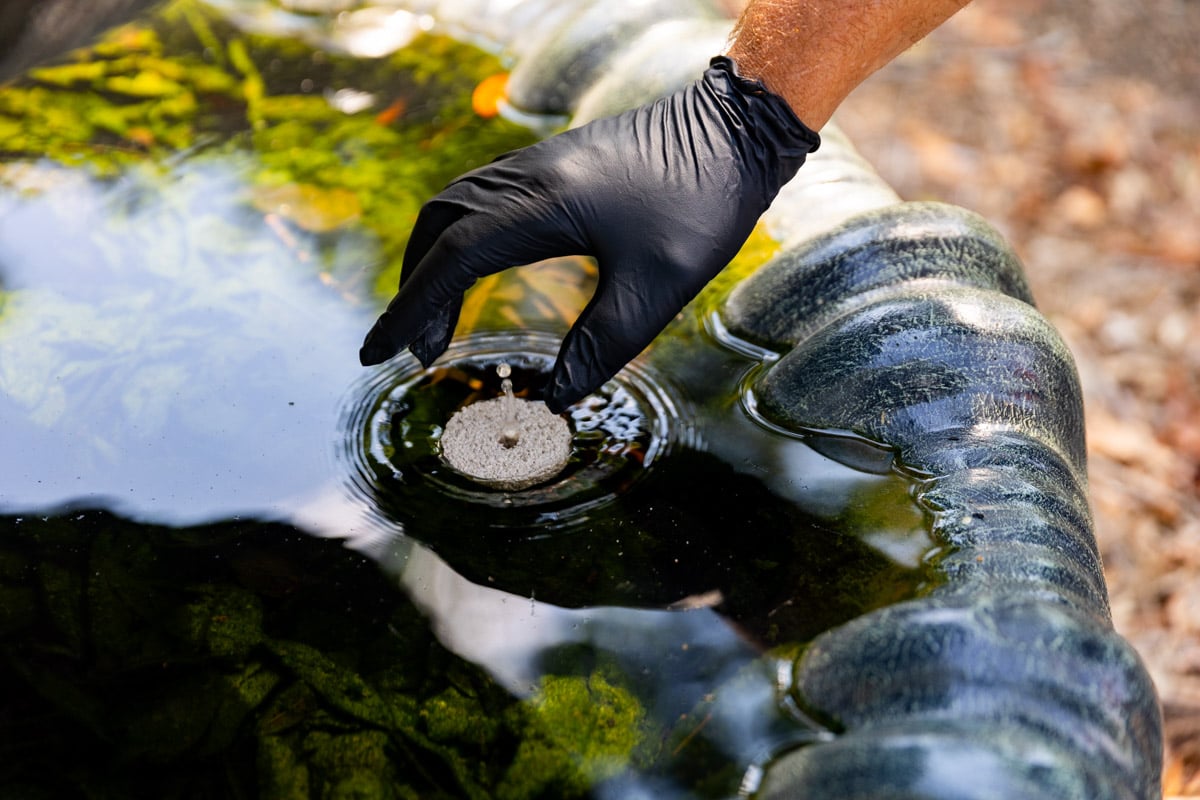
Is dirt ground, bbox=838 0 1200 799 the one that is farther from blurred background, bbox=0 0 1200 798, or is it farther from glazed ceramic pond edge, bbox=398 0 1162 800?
glazed ceramic pond edge, bbox=398 0 1162 800

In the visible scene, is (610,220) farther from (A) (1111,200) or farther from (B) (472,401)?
(A) (1111,200)

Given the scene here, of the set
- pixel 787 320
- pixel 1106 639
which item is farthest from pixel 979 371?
pixel 1106 639

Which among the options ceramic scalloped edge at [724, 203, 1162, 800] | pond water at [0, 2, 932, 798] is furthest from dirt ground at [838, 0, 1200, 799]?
pond water at [0, 2, 932, 798]

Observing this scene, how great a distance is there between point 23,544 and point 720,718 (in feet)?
3.21

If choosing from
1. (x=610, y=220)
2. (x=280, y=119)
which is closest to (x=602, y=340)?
(x=610, y=220)

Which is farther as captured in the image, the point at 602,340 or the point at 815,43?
the point at 815,43

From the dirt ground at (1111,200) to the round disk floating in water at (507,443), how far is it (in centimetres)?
162

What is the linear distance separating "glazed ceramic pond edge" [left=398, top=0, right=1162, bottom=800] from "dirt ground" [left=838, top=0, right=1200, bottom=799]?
4.10 ft

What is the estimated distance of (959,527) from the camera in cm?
143

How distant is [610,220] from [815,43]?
0.52 m

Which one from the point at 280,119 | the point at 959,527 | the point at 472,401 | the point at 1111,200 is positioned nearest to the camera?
the point at 959,527

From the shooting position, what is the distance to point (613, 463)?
1631 millimetres

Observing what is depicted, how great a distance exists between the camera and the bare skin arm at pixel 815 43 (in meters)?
1.82

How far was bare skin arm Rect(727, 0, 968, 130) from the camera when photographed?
1824 mm
